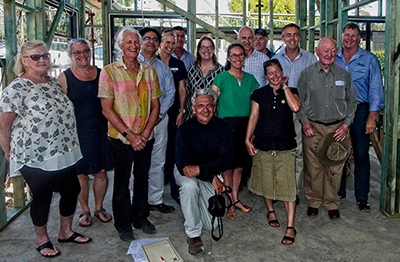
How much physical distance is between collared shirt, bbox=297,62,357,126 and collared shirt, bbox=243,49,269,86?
1.69 feet

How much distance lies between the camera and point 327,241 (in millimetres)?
2844

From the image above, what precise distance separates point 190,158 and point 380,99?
1842 millimetres

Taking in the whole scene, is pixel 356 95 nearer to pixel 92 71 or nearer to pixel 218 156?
pixel 218 156

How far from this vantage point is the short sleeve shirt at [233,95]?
319 centimetres

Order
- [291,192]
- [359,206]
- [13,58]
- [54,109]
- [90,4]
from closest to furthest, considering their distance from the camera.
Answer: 1. [54,109]
2. [291,192]
3. [13,58]
4. [359,206]
5. [90,4]

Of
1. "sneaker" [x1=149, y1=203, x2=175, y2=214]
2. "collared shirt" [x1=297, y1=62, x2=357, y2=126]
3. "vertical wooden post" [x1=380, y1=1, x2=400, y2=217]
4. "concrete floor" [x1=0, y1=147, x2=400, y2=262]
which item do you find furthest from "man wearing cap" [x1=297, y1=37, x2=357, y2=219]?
"sneaker" [x1=149, y1=203, x2=175, y2=214]

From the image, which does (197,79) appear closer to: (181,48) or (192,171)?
(181,48)

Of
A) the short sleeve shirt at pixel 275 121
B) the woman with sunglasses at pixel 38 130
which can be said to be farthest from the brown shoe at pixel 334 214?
the woman with sunglasses at pixel 38 130

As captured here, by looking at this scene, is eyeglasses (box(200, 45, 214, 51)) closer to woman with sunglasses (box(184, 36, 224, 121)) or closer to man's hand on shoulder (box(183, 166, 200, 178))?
woman with sunglasses (box(184, 36, 224, 121))

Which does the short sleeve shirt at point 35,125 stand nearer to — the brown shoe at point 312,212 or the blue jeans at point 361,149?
the brown shoe at point 312,212

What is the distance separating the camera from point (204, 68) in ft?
11.2

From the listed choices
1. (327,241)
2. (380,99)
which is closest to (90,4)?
(380,99)

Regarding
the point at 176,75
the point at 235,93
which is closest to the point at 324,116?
the point at 235,93

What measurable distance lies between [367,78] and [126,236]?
8.10 feet
